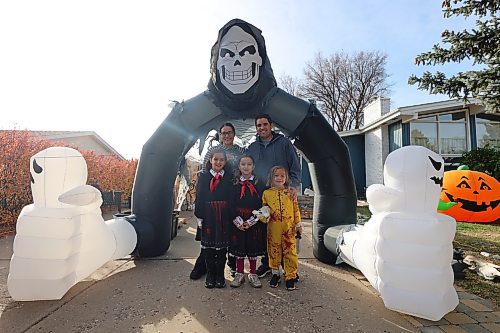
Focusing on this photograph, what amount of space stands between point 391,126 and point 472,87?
30.1 ft

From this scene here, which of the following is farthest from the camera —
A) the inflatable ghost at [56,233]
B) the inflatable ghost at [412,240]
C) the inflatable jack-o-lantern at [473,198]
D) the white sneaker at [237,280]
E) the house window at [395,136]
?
the house window at [395,136]

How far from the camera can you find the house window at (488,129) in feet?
43.7

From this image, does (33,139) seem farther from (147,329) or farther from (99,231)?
(147,329)

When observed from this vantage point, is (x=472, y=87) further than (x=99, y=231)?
Yes

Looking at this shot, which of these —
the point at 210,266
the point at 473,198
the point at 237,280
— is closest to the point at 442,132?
the point at 473,198

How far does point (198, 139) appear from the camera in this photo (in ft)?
14.6

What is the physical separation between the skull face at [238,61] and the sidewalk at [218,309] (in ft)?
7.22

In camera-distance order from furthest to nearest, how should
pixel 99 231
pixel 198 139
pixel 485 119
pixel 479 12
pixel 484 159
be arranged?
pixel 485 119 < pixel 484 159 < pixel 479 12 < pixel 198 139 < pixel 99 231

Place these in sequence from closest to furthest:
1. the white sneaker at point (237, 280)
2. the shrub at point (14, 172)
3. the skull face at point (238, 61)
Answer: the white sneaker at point (237, 280) < the skull face at point (238, 61) < the shrub at point (14, 172)

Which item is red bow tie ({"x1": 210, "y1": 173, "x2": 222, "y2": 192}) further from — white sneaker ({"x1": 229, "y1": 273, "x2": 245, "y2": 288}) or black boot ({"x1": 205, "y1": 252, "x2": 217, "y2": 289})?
white sneaker ({"x1": 229, "y1": 273, "x2": 245, "y2": 288})

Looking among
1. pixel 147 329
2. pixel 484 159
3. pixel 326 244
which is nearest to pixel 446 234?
pixel 326 244

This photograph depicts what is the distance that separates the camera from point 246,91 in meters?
3.89

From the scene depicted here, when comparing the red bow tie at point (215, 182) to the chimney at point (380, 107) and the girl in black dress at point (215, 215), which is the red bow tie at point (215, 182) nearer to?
the girl in black dress at point (215, 215)

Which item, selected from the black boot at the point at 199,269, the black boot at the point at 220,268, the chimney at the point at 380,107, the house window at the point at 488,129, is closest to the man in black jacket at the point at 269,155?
the black boot at the point at 220,268
